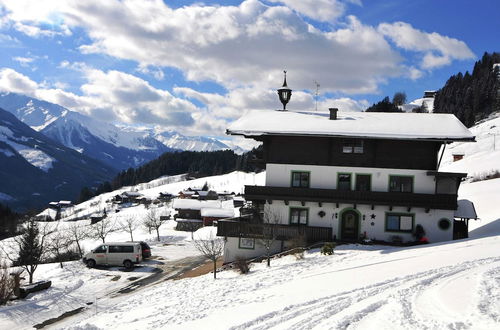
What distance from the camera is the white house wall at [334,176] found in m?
28.6

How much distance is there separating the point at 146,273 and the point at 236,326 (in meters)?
21.6

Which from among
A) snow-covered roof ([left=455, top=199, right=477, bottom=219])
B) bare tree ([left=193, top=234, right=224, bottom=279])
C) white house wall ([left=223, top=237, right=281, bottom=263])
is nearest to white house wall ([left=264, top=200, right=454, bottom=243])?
snow-covered roof ([left=455, top=199, right=477, bottom=219])

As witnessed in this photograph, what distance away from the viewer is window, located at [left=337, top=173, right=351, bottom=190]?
2939cm

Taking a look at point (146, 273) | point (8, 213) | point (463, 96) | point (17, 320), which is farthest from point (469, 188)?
point (463, 96)

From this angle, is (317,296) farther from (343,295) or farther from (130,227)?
(130,227)

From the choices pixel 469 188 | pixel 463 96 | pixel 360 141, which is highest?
pixel 463 96

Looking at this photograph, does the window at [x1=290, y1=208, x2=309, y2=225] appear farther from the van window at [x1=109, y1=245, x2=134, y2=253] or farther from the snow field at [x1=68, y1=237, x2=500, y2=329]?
the van window at [x1=109, y1=245, x2=134, y2=253]

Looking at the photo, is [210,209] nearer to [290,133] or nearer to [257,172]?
[290,133]

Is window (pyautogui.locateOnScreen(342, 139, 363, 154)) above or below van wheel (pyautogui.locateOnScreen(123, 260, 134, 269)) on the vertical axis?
above

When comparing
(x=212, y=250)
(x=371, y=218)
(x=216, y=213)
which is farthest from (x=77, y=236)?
(x=371, y=218)

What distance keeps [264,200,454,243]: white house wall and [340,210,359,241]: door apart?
0.93 feet

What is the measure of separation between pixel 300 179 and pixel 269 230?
5.15 metres

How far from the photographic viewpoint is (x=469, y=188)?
4569 centimetres

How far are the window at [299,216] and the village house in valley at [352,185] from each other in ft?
0.20
